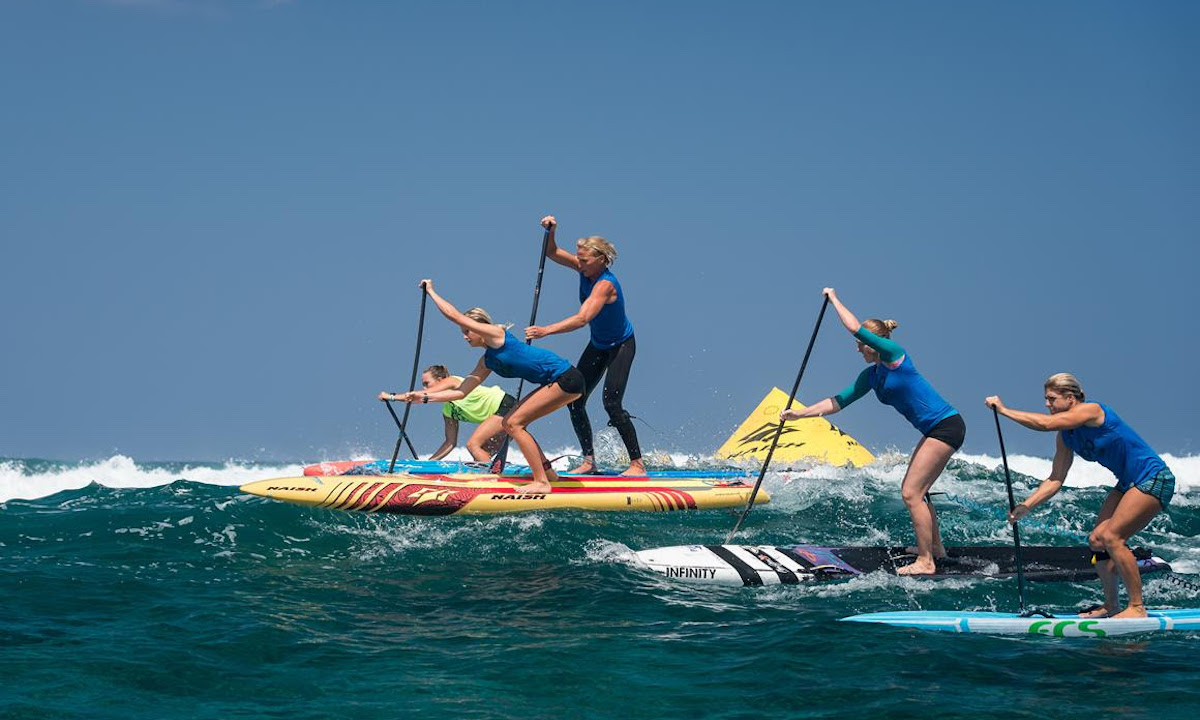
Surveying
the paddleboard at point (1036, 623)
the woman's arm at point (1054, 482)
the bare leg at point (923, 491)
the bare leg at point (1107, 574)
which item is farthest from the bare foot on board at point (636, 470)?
the bare leg at point (1107, 574)

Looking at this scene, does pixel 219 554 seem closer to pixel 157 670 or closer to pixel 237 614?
pixel 237 614

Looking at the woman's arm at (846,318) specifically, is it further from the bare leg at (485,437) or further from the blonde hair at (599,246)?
the bare leg at (485,437)

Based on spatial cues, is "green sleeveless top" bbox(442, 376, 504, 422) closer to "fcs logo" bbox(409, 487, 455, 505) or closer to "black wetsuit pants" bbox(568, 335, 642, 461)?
"black wetsuit pants" bbox(568, 335, 642, 461)

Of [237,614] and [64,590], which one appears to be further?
[64,590]

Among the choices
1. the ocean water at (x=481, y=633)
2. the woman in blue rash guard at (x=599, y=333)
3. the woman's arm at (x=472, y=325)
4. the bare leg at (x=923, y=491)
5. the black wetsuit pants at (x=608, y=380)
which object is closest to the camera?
the ocean water at (x=481, y=633)

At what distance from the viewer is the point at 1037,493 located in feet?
24.4

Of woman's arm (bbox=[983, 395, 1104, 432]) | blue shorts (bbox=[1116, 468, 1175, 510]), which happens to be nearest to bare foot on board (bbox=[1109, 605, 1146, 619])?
blue shorts (bbox=[1116, 468, 1175, 510])

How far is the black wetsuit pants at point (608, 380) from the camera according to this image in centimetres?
1187

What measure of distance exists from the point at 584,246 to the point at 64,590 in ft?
18.4

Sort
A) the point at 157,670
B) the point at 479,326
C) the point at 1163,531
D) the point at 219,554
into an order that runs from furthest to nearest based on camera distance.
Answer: the point at 1163,531, the point at 479,326, the point at 219,554, the point at 157,670

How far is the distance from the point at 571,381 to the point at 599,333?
1.14 m

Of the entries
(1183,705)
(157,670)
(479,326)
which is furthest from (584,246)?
(1183,705)

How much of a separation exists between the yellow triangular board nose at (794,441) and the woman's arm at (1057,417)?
15659 millimetres

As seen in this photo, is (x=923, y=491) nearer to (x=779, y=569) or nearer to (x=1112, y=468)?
(x=779, y=569)
